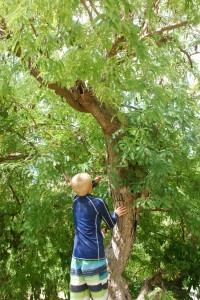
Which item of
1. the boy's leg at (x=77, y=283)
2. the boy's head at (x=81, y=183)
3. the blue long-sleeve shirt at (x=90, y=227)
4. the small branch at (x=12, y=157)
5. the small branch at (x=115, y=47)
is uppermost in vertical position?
the small branch at (x=115, y=47)

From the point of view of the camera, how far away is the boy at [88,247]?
2814 millimetres

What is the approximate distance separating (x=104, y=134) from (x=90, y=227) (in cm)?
110

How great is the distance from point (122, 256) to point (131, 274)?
6.66ft

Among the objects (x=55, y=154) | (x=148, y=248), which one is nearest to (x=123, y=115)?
(x=55, y=154)

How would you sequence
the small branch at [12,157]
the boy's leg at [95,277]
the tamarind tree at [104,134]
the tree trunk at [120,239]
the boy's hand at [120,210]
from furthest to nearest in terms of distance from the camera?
1. the small branch at [12,157]
2. the tree trunk at [120,239]
3. the boy's hand at [120,210]
4. the boy's leg at [95,277]
5. the tamarind tree at [104,134]

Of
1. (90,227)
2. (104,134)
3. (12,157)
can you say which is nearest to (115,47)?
(104,134)

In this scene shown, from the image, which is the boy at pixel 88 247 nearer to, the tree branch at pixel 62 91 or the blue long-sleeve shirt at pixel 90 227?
the blue long-sleeve shirt at pixel 90 227

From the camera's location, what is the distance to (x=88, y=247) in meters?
2.83

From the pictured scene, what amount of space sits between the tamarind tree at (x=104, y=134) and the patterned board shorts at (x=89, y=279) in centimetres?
69

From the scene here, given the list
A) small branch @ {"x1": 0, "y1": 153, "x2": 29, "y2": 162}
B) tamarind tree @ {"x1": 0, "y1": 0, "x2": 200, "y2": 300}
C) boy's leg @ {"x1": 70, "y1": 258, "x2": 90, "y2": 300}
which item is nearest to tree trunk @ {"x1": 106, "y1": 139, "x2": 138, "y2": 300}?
tamarind tree @ {"x1": 0, "y1": 0, "x2": 200, "y2": 300}

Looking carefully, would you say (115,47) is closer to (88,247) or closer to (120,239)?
(88,247)

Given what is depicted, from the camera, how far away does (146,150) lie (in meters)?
3.10

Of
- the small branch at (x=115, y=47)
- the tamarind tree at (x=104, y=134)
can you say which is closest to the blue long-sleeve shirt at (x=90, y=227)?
the tamarind tree at (x=104, y=134)

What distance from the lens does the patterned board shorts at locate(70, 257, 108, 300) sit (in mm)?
2807
